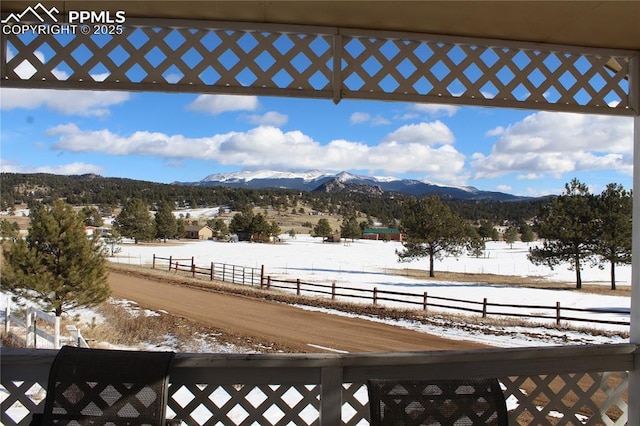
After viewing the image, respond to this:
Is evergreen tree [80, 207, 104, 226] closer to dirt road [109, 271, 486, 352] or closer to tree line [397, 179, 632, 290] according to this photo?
dirt road [109, 271, 486, 352]

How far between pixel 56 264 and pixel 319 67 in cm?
902

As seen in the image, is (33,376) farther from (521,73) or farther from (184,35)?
(521,73)

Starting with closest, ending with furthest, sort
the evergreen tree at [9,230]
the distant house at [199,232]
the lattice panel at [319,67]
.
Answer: the lattice panel at [319,67] → the evergreen tree at [9,230] → the distant house at [199,232]

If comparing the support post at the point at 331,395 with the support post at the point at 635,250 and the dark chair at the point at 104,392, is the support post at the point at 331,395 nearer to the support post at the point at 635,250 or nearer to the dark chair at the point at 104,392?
the dark chair at the point at 104,392

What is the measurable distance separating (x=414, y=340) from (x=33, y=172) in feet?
44.1

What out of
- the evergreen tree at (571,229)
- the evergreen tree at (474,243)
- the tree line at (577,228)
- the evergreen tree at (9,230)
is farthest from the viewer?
the evergreen tree at (474,243)

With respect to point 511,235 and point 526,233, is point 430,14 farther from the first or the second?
point 511,235

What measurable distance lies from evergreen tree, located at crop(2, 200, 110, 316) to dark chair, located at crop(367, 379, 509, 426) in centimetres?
916

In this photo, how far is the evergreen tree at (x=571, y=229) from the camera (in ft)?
46.3

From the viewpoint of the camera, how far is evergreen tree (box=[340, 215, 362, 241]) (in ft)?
80.5

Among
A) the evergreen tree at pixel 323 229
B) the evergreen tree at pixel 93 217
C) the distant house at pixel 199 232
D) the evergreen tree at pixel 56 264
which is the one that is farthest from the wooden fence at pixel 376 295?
the evergreen tree at pixel 323 229

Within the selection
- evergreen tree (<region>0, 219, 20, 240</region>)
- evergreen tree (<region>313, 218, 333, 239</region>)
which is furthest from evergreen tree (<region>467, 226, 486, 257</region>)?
evergreen tree (<region>0, 219, 20, 240</region>)

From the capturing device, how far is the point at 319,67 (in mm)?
1525

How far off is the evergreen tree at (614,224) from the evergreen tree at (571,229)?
224 millimetres
